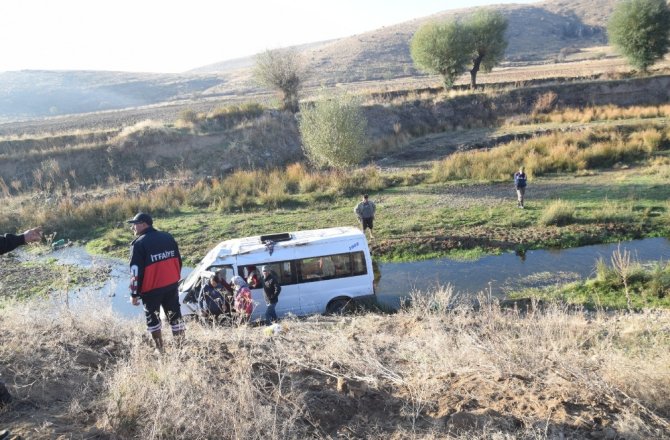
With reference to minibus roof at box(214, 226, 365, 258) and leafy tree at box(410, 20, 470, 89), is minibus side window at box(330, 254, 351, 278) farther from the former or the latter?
leafy tree at box(410, 20, 470, 89)

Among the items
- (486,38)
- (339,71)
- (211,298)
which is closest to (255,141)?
(486,38)

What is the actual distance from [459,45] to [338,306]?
3824 centimetres

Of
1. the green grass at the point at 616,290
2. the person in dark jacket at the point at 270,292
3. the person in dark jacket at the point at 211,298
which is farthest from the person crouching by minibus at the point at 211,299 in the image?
the green grass at the point at 616,290

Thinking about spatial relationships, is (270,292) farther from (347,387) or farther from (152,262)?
(347,387)

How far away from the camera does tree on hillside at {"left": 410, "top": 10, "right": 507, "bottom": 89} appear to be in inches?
1708

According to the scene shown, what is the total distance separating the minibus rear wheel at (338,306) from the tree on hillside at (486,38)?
38.1 metres

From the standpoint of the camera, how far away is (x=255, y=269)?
11.0m

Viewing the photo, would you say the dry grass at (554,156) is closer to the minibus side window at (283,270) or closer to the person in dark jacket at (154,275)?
the minibus side window at (283,270)

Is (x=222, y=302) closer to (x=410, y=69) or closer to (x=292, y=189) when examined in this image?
(x=292, y=189)

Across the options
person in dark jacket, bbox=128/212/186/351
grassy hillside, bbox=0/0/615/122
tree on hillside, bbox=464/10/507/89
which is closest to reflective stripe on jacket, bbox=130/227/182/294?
person in dark jacket, bbox=128/212/186/351

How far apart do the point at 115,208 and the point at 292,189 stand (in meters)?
8.70

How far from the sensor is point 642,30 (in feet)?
136

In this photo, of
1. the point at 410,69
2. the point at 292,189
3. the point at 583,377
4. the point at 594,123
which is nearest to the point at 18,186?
the point at 292,189

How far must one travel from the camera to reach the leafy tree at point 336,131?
24.2m
